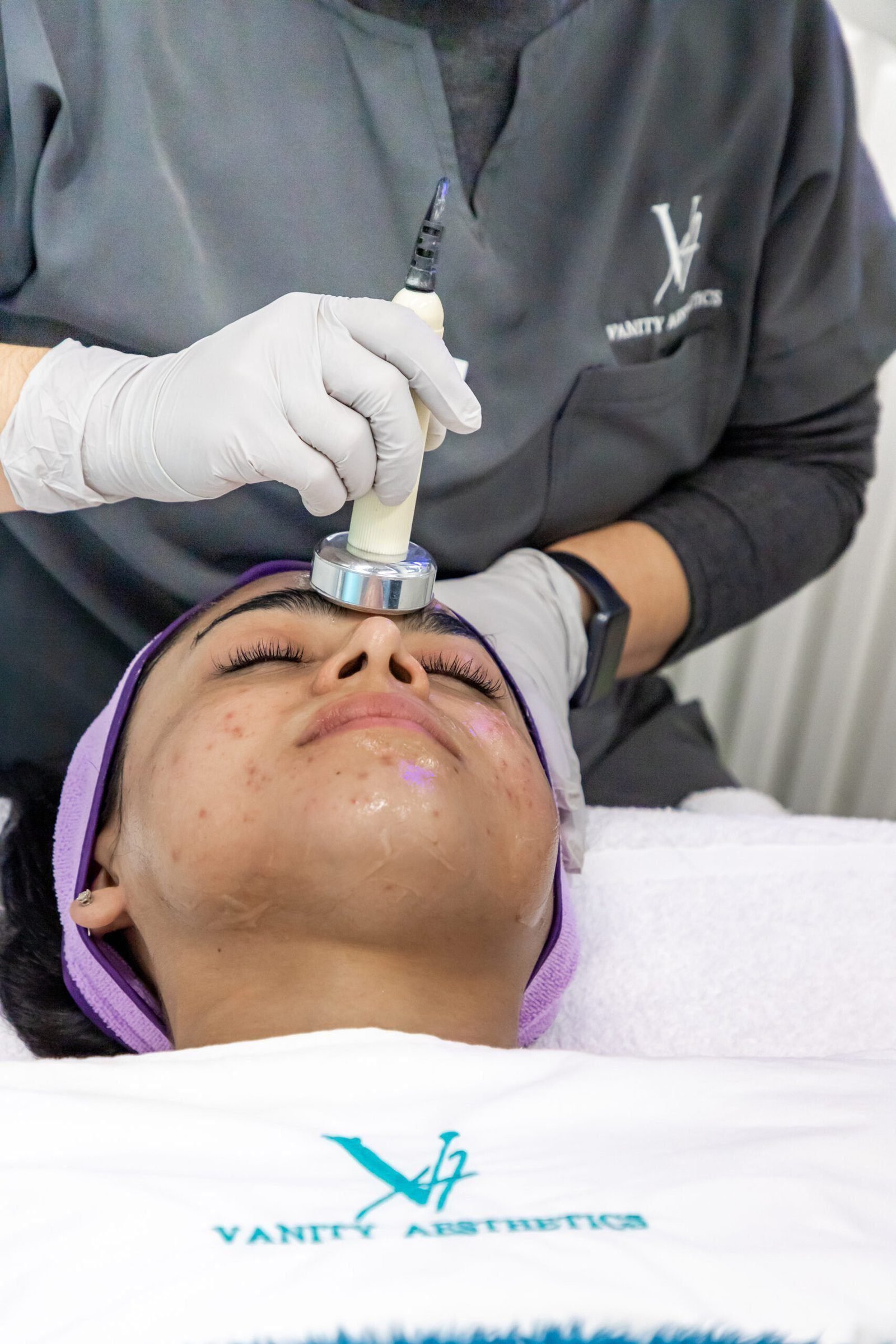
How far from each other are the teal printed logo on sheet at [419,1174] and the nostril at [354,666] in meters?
0.35

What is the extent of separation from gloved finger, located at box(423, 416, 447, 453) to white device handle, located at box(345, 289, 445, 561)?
0.05 metres

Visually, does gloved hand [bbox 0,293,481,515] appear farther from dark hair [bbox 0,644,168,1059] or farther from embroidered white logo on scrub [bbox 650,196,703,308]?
embroidered white logo on scrub [bbox 650,196,703,308]

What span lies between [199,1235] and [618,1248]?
23 centimetres

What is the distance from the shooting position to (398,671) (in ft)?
3.18

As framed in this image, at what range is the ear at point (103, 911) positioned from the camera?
0.99 metres

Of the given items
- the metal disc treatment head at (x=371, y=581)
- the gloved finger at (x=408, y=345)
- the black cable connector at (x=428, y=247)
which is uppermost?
the black cable connector at (x=428, y=247)

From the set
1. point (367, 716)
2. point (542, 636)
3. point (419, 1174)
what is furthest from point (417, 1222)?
point (542, 636)

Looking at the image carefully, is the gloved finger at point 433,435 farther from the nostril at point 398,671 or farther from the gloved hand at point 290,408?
the nostril at point 398,671

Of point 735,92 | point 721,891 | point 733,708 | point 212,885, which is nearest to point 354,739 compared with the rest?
point 212,885

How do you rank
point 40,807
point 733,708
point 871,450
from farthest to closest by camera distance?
1. point 733,708
2. point 871,450
3. point 40,807

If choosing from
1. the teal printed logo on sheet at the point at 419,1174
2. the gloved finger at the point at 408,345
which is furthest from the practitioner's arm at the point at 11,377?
the teal printed logo on sheet at the point at 419,1174

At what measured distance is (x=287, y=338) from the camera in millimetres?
889

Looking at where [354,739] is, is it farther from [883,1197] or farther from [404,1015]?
[883,1197]

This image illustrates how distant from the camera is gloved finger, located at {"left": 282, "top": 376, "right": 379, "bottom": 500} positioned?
881mm
